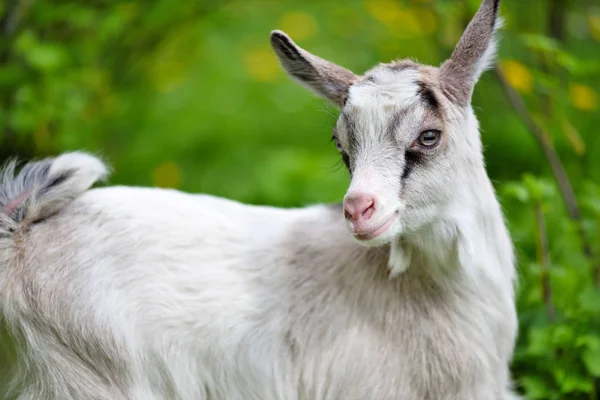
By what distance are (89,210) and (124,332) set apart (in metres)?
0.64

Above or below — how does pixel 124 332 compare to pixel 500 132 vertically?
below

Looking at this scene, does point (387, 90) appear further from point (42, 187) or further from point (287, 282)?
point (42, 187)

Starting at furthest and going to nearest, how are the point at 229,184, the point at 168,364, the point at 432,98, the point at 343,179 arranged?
the point at 229,184 → the point at 343,179 → the point at 168,364 → the point at 432,98

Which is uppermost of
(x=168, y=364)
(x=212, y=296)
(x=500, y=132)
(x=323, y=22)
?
(x=323, y=22)

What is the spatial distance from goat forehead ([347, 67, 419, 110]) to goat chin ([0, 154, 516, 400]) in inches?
26.4

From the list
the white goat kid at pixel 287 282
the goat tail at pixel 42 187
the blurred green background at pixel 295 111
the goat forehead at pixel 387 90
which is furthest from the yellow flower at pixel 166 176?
the goat forehead at pixel 387 90

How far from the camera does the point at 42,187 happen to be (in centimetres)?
433

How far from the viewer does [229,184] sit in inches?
308

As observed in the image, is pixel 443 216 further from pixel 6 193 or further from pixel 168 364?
pixel 6 193

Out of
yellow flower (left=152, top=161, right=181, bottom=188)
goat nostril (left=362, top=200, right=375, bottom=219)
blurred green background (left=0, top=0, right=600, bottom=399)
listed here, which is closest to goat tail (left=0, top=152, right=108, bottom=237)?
blurred green background (left=0, top=0, right=600, bottom=399)

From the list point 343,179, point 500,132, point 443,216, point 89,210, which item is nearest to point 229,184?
point 343,179

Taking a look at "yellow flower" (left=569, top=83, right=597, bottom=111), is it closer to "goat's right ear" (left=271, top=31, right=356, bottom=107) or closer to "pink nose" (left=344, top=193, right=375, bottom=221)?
"goat's right ear" (left=271, top=31, right=356, bottom=107)

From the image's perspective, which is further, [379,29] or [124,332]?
[379,29]

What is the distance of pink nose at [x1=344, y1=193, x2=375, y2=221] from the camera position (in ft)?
12.3
